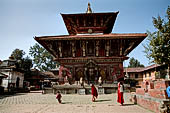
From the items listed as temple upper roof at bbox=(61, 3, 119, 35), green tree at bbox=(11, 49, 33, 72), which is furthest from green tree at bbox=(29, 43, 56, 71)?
temple upper roof at bbox=(61, 3, 119, 35)

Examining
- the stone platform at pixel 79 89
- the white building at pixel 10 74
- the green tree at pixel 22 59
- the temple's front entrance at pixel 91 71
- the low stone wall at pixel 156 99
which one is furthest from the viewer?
the green tree at pixel 22 59

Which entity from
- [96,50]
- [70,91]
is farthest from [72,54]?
[70,91]

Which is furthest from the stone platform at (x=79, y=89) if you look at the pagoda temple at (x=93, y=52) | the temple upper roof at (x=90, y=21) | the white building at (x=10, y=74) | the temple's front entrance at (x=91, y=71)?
the white building at (x=10, y=74)

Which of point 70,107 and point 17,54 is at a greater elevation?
point 17,54

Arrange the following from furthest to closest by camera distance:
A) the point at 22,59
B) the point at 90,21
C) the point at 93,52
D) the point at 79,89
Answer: the point at 22,59 < the point at 90,21 < the point at 93,52 < the point at 79,89

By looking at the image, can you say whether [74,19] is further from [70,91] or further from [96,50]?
[70,91]

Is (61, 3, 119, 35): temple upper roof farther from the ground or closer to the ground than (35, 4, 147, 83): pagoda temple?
farther from the ground

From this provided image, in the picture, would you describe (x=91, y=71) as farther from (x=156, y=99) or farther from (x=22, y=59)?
(x=22, y=59)

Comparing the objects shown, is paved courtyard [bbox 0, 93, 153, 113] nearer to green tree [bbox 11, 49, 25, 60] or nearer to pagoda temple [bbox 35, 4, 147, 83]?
pagoda temple [bbox 35, 4, 147, 83]

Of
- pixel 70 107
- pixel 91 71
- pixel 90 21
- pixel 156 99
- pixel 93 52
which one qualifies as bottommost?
pixel 70 107

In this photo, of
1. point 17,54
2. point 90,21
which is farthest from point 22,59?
point 90,21

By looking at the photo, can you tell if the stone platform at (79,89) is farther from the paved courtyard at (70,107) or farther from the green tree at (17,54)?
the green tree at (17,54)

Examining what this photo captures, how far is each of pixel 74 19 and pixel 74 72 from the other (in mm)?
7648

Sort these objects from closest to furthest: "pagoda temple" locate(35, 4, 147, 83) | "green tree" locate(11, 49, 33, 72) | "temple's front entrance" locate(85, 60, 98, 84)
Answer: "pagoda temple" locate(35, 4, 147, 83), "temple's front entrance" locate(85, 60, 98, 84), "green tree" locate(11, 49, 33, 72)
